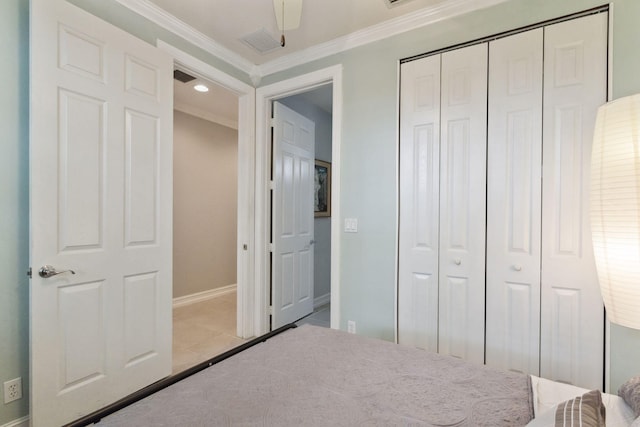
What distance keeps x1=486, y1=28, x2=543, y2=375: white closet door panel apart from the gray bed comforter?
89cm

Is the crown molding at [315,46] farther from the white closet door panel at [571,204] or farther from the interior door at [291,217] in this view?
the white closet door panel at [571,204]

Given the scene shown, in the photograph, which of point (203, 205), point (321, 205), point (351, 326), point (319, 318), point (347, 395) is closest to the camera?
point (347, 395)

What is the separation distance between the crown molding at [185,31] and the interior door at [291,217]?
512 mm

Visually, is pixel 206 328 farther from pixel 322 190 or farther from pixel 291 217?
pixel 322 190

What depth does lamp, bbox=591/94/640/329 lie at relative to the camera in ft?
4.08

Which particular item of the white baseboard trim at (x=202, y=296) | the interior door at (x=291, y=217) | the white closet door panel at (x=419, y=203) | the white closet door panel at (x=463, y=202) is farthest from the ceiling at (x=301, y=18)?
the white baseboard trim at (x=202, y=296)

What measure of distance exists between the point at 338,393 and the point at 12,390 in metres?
1.82

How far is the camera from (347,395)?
3.49ft

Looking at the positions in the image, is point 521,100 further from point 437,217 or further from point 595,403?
point 595,403

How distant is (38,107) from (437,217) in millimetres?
2407

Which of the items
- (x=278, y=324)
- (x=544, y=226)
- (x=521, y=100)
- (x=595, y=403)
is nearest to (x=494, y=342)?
(x=544, y=226)

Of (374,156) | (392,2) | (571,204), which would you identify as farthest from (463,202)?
(392,2)

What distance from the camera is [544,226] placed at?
1.87m

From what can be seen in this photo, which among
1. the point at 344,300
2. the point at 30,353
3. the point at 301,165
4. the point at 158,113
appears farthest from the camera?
the point at 301,165
